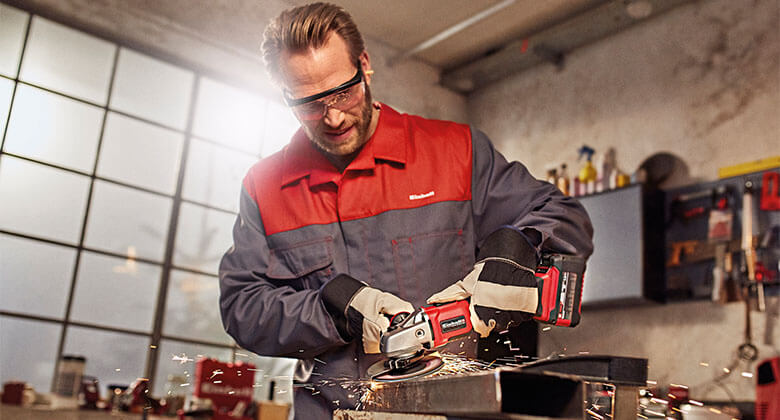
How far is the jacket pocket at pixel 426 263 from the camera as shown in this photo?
1862 millimetres

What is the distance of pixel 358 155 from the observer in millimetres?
1979

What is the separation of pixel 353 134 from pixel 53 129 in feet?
8.41

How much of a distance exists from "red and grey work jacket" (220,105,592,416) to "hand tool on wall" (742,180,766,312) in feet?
7.13

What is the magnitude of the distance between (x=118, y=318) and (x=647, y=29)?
11.6 ft

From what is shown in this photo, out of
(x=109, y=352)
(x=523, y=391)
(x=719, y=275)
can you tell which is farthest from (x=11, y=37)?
(x=719, y=275)

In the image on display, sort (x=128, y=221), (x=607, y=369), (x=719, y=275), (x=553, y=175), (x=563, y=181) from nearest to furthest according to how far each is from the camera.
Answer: (x=607, y=369)
(x=719, y=275)
(x=128, y=221)
(x=563, y=181)
(x=553, y=175)

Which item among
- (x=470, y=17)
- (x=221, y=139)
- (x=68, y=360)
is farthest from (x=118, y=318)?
(x=470, y=17)

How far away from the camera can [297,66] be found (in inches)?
72.9

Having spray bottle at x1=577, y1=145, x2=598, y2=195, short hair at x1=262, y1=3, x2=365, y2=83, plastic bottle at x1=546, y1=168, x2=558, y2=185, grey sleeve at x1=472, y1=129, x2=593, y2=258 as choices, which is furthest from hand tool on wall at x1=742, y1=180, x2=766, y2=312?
short hair at x1=262, y1=3, x2=365, y2=83

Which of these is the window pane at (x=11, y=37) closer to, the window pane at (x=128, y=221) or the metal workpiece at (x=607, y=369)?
the window pane at (x=128, y=221)

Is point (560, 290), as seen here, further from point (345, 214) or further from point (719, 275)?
point (719, 275)

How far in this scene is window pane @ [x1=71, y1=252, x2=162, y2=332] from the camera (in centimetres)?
386

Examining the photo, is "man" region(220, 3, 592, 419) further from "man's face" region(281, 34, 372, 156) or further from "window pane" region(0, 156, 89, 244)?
"window pane" region(0, 156, 89, 244)

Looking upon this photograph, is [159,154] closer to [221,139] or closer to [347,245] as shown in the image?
[221,139]
